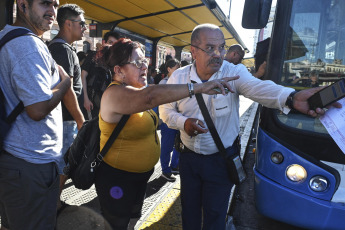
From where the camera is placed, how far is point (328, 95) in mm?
1538

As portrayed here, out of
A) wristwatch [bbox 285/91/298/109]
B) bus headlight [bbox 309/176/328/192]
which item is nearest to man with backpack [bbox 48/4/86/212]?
wristwatch [bbox 285/91/298/109]

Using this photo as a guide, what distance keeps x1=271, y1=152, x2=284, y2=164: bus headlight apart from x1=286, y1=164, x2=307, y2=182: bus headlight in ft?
0.34

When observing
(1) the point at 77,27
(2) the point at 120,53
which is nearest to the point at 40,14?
(2) the point at 120,53

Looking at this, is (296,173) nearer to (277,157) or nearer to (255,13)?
(277,157)

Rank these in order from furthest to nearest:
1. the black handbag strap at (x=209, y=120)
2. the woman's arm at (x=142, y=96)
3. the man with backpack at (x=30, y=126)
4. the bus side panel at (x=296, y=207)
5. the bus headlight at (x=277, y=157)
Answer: the bus headlight at (x=277, y=157) < the bus side panel at (x=296, y=207) < the black handbag strap at (x=209, y=120) < the woman's arm at (x=142, y=96) < the man with backpack at (x=30, y=126)

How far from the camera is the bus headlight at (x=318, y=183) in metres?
2.42

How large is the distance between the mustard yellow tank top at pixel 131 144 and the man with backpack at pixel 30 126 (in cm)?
38

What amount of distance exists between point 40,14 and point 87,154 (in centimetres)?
99

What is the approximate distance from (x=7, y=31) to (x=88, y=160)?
98 centimetres

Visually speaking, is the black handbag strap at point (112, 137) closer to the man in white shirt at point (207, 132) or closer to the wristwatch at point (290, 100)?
the man in white shirt at point (207, 132)

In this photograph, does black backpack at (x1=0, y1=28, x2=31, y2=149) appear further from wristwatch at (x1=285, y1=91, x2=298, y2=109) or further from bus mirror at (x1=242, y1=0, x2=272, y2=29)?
bus mirror at (x1=242, y1=0, x2=272, y2=29)

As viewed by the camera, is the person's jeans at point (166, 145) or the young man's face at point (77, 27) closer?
the young man's face at point (77, 27)

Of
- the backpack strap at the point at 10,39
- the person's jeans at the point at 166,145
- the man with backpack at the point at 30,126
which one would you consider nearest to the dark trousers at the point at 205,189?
the man with backpack at the point at 30,126

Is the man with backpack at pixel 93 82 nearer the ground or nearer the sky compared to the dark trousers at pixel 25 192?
nearer the sky
